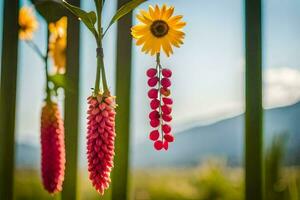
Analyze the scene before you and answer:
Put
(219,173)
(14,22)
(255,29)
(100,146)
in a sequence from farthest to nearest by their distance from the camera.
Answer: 1. (219,173)
2. (14,22)
3. (255,29)
4. (100,146)

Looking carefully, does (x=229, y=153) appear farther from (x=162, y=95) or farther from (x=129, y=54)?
(x=162, y=95)

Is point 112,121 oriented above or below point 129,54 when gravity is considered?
below

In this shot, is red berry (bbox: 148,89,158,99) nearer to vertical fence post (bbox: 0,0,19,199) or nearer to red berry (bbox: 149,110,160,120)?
red berry (bbox: 149,110,160,120)

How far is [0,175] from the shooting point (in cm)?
88

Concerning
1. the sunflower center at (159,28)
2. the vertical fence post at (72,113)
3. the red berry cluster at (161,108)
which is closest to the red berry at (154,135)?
the red berry cluster at (161,108)

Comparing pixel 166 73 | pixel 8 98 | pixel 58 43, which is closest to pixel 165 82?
pixel 166 73

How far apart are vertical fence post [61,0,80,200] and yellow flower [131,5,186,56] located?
28 cm

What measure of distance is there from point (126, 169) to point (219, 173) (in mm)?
331

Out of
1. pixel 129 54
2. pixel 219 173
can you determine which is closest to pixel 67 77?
pixel 129 54

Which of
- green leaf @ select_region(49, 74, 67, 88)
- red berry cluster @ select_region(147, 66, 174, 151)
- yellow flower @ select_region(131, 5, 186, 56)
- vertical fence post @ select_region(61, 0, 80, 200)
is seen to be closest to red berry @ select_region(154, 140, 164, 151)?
red berry cluster @ select_region(147, 66, 174, 151)

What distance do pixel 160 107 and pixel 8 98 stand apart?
0.42 metres

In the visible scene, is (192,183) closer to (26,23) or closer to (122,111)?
(122,111)

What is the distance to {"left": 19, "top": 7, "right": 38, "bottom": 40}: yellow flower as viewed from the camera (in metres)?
0.81

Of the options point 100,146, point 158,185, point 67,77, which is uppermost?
point 67,77
